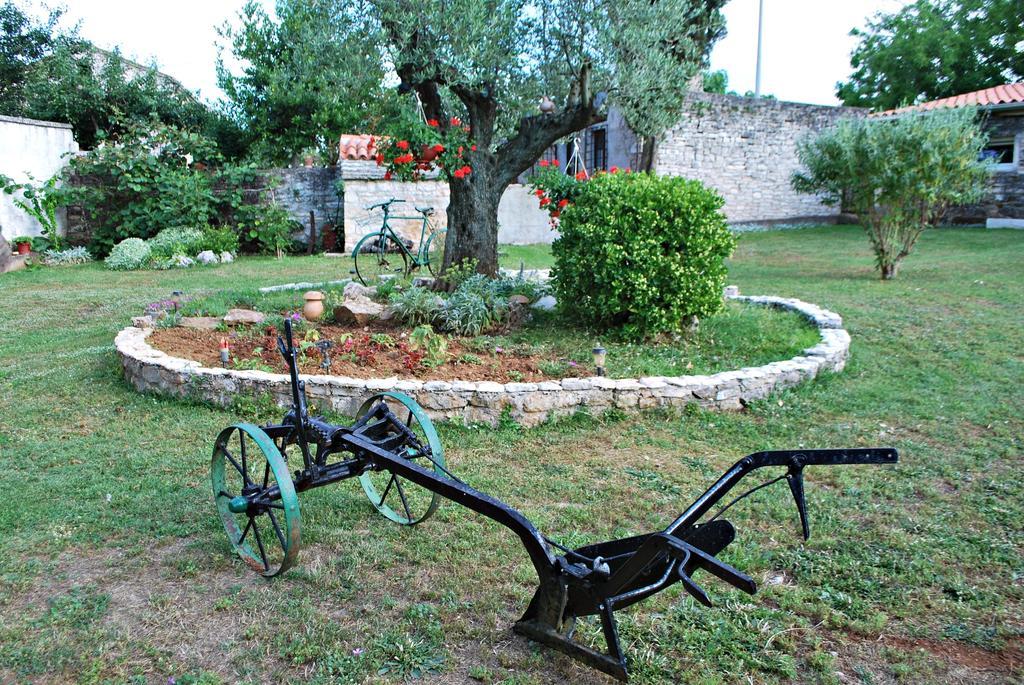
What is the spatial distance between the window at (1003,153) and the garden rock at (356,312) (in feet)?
52.2

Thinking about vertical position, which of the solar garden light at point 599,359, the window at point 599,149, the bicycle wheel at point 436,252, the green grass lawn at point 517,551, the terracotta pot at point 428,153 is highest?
the window at point 599,149

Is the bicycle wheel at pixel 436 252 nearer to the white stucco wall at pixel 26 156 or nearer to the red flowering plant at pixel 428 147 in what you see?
the red flowering plant at pixel 428 147

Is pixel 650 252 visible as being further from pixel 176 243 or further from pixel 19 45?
pixel 19 45

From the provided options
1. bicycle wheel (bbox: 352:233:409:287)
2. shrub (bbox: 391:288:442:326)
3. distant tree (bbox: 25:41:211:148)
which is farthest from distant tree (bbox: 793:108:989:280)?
distant tree (bbox: 25:41:211:148)

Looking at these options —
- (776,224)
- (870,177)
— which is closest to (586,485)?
(870,177)

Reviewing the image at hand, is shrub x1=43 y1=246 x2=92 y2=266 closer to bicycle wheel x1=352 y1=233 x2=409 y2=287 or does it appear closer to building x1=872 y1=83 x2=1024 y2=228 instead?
bicycle wheel x1=352 y1=233 x2=409 y2=287

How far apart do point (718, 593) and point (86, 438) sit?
396cm

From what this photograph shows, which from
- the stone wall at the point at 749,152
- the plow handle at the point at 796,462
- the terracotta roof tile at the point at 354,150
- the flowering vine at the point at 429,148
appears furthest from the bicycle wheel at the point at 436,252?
the stone wall at the point at 749,152

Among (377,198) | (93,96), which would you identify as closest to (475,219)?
(377,198)

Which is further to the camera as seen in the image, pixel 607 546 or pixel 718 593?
pixel 718 593

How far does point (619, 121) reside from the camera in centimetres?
1767

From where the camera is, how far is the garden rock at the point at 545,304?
762 cm

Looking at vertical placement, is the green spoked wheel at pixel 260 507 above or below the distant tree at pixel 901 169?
below

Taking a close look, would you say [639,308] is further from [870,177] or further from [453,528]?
[870,177]
